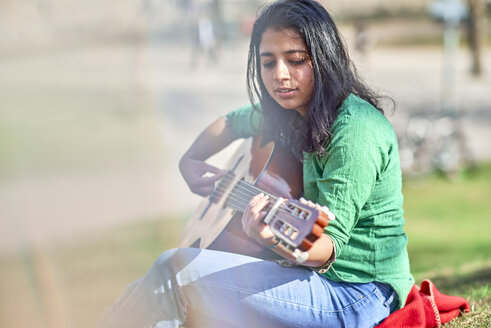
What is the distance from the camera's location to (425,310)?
1.93 meters

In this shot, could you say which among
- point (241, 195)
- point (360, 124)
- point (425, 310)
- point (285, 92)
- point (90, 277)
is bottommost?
point (425, 310)

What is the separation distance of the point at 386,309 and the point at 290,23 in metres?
0.91

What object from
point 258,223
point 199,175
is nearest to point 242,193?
point 199,175

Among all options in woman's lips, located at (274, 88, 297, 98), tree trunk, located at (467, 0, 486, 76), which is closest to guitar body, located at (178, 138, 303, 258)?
woman's lips, located at (274, 88, 297, 98)

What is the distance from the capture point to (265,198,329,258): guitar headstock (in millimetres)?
1356

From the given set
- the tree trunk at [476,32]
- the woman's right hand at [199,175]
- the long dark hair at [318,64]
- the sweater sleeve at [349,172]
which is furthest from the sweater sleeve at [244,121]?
the tree trunk at [476,32]

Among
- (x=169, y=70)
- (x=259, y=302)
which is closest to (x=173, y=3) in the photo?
(x=169, y=70)

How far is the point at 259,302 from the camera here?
169cm

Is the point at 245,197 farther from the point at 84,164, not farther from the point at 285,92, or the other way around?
the point at 84,164

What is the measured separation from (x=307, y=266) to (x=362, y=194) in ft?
0.86

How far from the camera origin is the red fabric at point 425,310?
5.90 ft

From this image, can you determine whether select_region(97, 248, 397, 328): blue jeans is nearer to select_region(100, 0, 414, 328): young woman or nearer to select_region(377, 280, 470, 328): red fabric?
select_region(100, 0, 414, 328): young woman

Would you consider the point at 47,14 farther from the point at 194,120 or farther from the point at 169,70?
the point at 169,70

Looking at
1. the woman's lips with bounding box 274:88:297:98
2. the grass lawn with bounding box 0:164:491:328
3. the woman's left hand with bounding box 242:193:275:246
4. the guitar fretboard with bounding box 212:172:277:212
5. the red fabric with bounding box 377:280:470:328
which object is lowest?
the red fabric with bounding box 377:280:470:328
